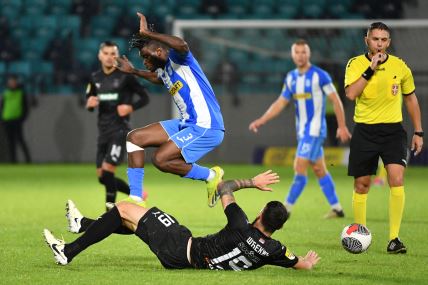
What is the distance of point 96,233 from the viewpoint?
782 cm

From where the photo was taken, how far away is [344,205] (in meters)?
14.4

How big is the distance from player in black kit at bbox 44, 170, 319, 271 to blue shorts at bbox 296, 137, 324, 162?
4.94 m

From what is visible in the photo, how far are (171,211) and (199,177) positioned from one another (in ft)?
13.2

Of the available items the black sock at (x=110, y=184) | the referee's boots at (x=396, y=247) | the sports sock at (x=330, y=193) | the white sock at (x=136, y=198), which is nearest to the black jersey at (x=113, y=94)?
the black sock at (x=110, y=184)

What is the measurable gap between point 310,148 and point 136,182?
3.95m

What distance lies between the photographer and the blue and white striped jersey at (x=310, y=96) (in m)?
12.7

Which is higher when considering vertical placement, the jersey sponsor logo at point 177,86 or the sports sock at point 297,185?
the jersey sponsor logo at point 177,86

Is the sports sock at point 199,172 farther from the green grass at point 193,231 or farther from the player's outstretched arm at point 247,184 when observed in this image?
the player's outstretched arm at point 247,184

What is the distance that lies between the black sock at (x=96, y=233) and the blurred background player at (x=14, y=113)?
1643cm

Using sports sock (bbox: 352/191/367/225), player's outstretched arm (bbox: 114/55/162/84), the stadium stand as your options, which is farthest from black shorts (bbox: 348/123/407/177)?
the stadium stand

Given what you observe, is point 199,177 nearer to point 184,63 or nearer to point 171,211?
point 184,63

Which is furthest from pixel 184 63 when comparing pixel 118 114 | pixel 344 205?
pixel 344 205

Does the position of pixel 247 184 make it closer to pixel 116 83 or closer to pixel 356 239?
pixel 356 239

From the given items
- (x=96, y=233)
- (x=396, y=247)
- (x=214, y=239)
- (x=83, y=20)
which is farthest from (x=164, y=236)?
(x=83, y=20)
